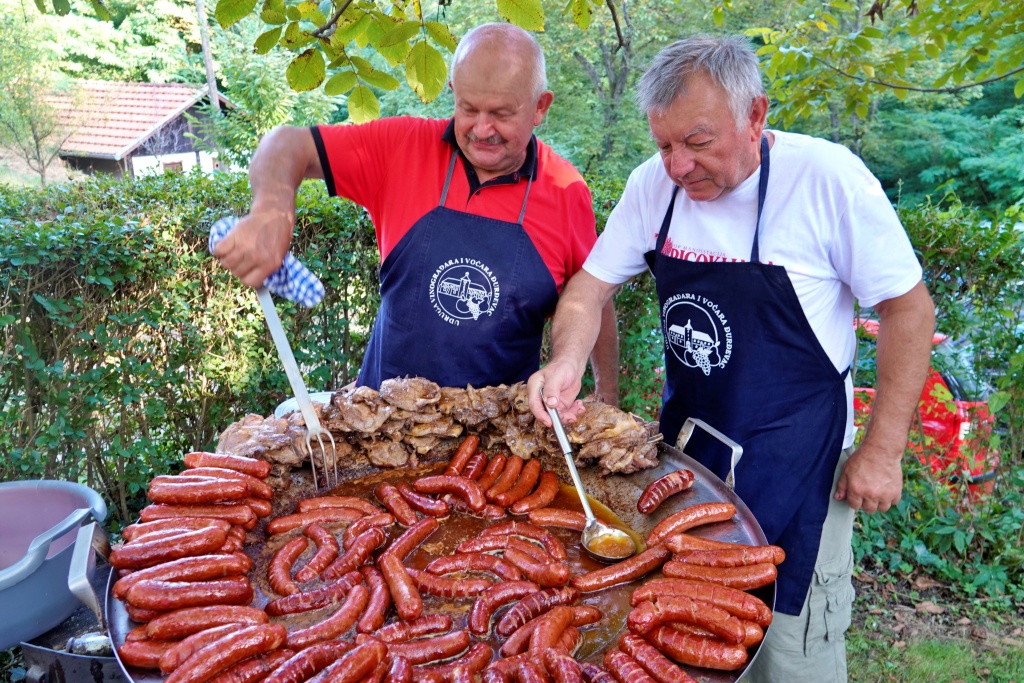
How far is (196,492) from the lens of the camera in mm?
2855

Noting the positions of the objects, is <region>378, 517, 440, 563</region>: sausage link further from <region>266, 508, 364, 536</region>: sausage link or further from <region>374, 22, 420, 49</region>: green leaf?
<region>374, 22, 420, 49</region>: green leaf

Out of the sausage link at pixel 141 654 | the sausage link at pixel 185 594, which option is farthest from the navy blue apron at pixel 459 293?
the sausage link at pixel 141 654

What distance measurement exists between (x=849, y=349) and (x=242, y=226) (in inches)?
112

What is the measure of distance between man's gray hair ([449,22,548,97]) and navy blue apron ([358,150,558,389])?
56 centimetres

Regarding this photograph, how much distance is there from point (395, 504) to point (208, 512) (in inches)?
29.6

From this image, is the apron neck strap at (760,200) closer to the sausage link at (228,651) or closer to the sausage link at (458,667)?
the sausage link at (458,667)

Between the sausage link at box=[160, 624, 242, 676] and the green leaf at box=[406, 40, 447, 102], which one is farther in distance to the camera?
the green leaf at box=[406, 40, 447, 102]

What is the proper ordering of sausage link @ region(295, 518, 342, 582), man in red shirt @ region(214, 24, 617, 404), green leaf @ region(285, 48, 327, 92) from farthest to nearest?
man in red shirt @ region(214, 24, 617, 404) → green leaf @ region(285, 48, 327, 92) → sausage link @ region(295, 518, 342, 582)

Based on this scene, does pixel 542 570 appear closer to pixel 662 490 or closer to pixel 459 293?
pixel 662 490

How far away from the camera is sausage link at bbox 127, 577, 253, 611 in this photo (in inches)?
91.3

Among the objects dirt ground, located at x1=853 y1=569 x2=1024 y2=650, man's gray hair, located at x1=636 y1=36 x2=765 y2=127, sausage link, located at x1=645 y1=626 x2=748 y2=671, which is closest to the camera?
sausage link, located at x1=645 y1=626 x2=748 y2=671

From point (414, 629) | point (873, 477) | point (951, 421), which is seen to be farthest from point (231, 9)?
point (951, 421)

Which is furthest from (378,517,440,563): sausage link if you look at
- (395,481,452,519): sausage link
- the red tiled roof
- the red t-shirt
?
the red tiled roof

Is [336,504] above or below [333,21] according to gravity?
below
